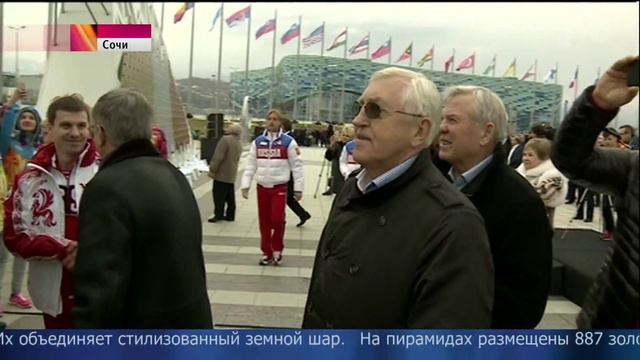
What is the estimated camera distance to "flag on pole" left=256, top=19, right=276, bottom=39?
1.59 meters

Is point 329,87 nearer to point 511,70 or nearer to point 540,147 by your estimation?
point 511,70

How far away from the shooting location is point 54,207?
1.86 m

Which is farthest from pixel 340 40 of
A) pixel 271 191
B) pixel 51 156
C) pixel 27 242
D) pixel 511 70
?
pixel 271 191

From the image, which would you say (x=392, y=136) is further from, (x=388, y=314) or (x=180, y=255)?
(x=180, y=255)

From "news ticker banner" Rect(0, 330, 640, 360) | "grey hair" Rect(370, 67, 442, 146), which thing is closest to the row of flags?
"grey hair" Rect(370, 67, 442, 146)

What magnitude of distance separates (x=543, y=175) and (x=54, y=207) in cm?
151

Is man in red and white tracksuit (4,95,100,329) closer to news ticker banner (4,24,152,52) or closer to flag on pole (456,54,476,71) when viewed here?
news ticker banner (4,24,152,52)

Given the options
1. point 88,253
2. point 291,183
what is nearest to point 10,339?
point 88,253

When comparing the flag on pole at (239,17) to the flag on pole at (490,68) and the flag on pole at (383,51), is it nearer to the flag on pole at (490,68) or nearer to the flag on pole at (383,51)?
the flag on pole at (383,51)

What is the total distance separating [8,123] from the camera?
161 centimetres

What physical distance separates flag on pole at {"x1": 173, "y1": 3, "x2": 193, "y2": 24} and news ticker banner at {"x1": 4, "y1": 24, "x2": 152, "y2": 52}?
77 millimetres

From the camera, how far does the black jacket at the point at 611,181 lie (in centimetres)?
140

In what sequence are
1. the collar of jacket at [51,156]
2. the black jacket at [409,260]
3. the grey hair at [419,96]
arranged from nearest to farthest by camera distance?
1. the black jacket at [409,260]
2. the grey hair at [419,96]
3. the collar of jacket at [51,156]

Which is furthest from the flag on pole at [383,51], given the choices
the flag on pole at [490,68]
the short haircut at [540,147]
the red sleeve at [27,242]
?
the red sleeve at [27,242]
